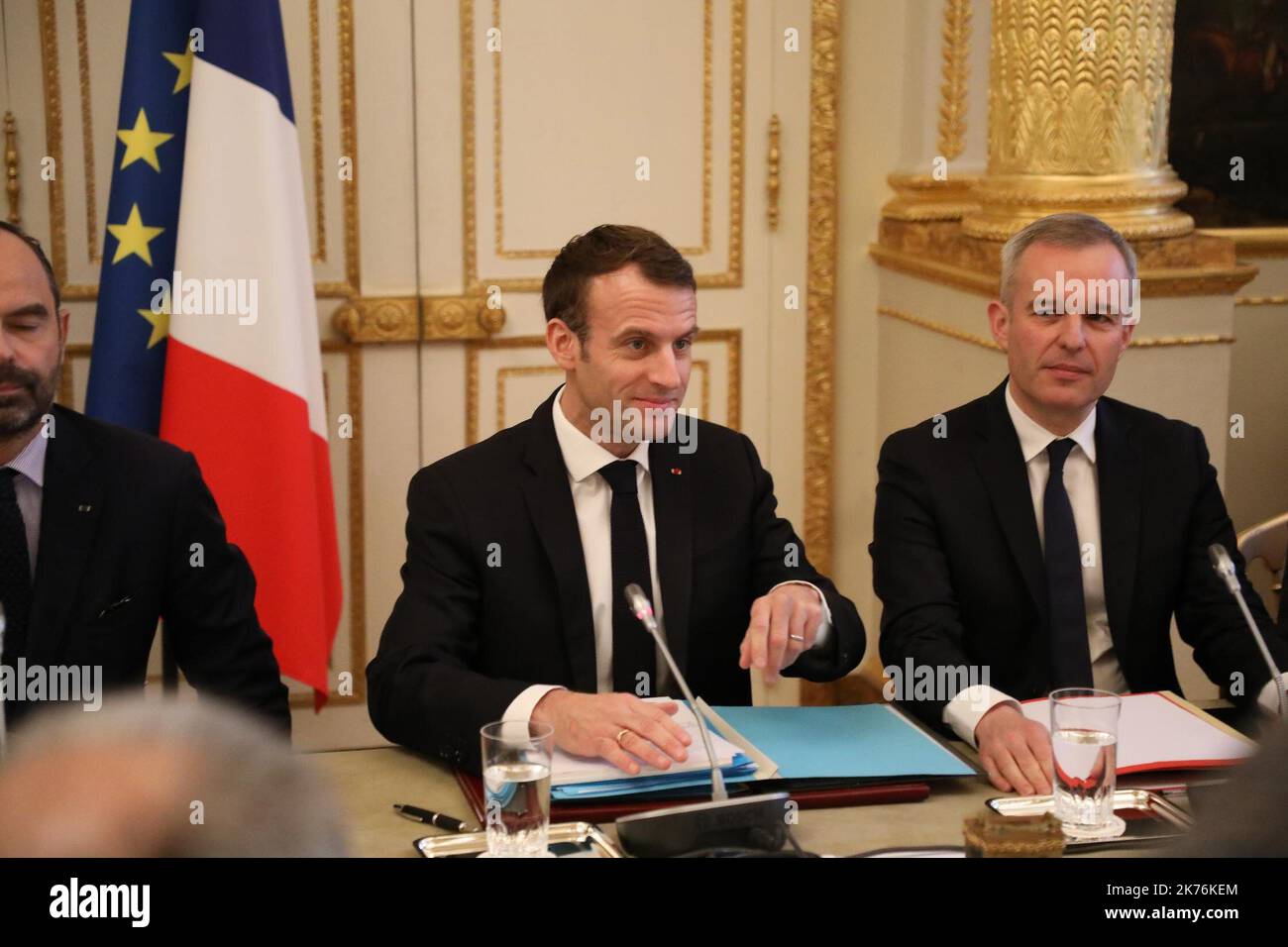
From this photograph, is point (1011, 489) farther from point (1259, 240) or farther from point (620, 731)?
point (1259, 240)

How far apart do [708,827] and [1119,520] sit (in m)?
1.16

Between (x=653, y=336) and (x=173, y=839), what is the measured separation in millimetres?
1906

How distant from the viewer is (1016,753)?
201 cm

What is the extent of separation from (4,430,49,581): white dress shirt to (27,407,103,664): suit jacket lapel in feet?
0.04

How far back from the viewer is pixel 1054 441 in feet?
8.64

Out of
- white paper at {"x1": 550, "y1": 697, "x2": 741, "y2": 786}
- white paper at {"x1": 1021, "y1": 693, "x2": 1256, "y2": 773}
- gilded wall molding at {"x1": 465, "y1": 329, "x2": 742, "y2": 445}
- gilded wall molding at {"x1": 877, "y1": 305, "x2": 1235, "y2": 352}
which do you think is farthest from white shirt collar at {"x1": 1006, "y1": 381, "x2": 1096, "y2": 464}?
gilded wall molding at {"x1": 465, "y1": 329, "x2": 742, "y2": 445}

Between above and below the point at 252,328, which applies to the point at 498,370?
below

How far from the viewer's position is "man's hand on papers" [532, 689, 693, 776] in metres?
1.91

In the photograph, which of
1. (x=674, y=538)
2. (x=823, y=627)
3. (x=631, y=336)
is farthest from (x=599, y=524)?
(x=823, y=627)

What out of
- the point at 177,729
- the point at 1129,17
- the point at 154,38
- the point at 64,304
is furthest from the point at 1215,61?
the point at 177,729

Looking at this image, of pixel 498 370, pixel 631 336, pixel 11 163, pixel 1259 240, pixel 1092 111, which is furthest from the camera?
pixel 1259 240

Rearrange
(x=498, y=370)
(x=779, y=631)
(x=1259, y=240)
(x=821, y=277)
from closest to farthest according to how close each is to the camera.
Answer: (x=779, y=631), (x=498, y=370), (x=821, y=277), (x=1259, y=240)

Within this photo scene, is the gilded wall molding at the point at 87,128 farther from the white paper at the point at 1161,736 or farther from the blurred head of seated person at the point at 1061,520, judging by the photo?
the white paper at the point at 1161,736

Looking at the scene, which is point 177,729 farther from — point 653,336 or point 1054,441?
point 1054,441
